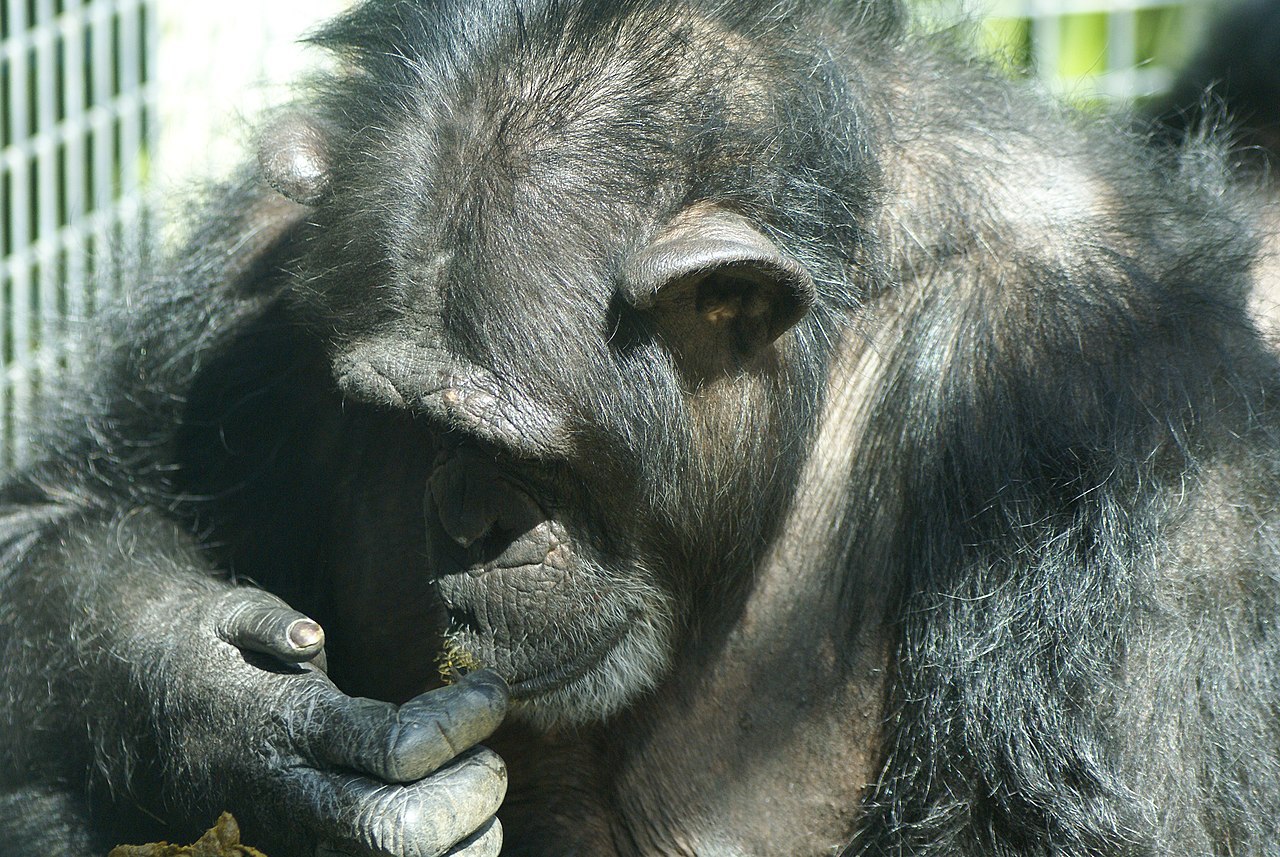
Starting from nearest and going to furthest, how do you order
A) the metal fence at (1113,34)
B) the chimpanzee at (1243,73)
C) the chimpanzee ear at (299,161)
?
the chimpanzee ear at (299,161)
the chimpanzee at (1243,73)
the metal fence at (1113,34)

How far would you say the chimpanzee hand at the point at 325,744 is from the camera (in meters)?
3.25

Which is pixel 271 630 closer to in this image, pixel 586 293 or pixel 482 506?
pixel 482 506

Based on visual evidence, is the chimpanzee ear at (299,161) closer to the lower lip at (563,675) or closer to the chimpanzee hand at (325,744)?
the chimpanzee hand at (325,744)

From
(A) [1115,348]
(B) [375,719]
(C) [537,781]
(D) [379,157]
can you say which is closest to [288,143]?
(D) [379,157]

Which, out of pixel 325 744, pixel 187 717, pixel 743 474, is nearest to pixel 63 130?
pixel 187 717

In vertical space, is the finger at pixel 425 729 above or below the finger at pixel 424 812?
above

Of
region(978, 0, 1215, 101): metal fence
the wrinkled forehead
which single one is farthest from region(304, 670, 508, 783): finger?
region(978, 0, 1215, 101): metal fence

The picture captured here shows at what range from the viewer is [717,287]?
346 centimetres

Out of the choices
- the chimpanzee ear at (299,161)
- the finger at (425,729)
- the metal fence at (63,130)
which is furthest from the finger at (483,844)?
the metal fence at (63,130)

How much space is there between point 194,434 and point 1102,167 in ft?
9.37

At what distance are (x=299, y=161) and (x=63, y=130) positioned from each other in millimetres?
4942

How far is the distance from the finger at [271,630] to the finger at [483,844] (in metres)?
0.73

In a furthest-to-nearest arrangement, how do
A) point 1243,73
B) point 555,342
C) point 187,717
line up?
1. point 1243,73
2. point 187,717
3. point 555,342

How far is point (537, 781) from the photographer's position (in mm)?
3980
